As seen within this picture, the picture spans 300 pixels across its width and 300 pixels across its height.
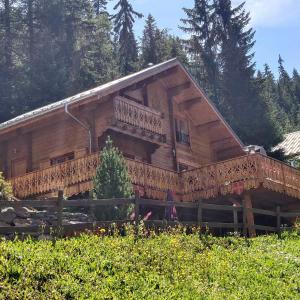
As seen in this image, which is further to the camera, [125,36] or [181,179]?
[125,36]

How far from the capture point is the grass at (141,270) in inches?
365

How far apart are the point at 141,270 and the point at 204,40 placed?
43.2 m

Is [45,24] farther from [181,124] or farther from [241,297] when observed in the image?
[241,297]

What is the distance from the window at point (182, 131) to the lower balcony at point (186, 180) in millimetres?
5358

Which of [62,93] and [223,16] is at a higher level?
[223,16]

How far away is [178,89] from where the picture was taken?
28562 mm

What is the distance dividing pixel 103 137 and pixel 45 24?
28.0m

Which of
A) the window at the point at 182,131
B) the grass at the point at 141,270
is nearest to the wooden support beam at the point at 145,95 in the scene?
the window at the point at 182,131

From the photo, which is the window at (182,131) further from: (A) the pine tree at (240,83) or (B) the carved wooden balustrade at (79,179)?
(A) the pine tree at (240,83)

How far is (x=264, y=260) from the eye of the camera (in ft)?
46.0

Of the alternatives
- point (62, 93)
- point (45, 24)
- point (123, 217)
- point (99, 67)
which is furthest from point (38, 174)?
point (45, 24)

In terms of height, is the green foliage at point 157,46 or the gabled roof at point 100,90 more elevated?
the green foliage at point 157,46

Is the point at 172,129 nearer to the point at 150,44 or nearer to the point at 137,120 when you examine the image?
the point at 137,120

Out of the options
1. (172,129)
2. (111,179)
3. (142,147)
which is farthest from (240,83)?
(111,179)
